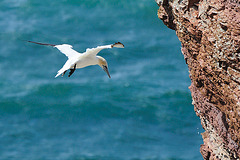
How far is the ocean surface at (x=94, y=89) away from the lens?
37312 mm

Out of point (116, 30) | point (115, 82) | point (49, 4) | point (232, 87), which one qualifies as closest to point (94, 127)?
point (115, 82)

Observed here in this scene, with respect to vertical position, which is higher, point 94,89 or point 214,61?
point 94,89

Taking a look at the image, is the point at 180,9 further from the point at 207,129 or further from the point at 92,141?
the point at 92,141

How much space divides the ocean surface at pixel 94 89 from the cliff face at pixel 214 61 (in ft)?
72.3

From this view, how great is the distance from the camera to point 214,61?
11367 millimetres

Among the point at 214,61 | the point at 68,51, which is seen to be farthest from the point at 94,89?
the point at 214,61

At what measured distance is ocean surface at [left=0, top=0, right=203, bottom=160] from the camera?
37312 mm

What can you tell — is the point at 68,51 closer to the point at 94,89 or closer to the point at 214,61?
the point at 214,61

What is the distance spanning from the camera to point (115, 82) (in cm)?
4238

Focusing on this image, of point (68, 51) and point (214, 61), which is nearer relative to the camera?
point (214, 61)

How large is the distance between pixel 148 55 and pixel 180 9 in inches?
1213

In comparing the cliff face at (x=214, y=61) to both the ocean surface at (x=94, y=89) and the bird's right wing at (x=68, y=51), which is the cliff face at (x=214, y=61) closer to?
the bird's right wing at (x=68, y=51)

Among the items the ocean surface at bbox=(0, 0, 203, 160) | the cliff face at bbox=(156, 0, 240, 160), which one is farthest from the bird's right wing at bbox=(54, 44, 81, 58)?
the ocean surface at bbox=(0, 0, 203, 160)

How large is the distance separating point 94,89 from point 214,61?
1188 inches
